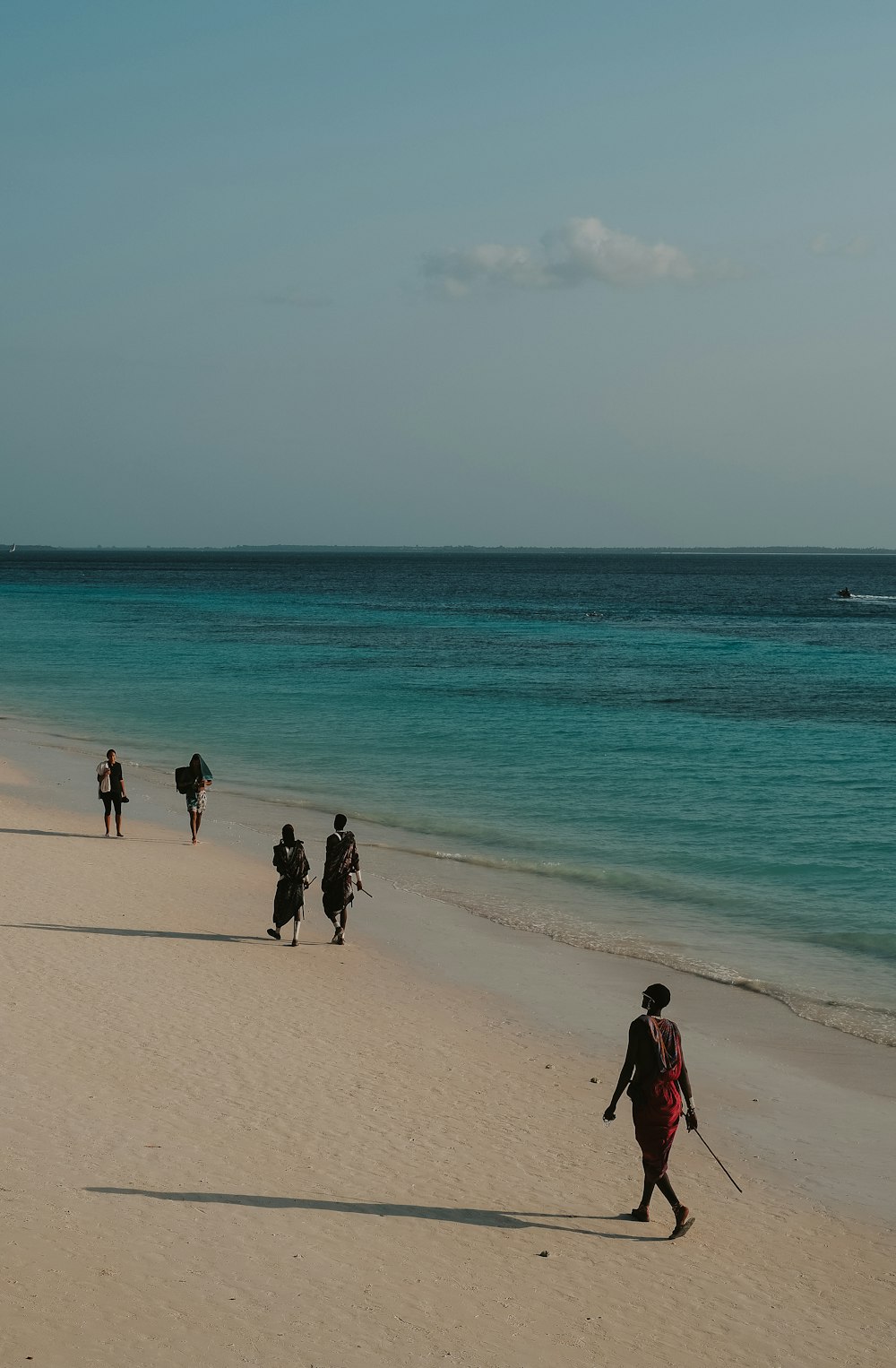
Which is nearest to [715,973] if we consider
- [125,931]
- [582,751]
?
[125,931]

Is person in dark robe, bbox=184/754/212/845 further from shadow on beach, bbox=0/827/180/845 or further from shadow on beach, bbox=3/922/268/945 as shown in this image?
shadow on beach, bbox=3/922/268/945

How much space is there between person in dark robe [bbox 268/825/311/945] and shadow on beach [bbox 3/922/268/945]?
1.47 feet

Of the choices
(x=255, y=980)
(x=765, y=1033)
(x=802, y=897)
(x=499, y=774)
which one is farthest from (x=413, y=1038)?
(x=499, y=774)

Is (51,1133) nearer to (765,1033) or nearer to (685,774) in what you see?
(765,1033)

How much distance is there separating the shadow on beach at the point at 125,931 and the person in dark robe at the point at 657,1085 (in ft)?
26.3

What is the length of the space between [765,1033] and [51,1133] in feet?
25.3

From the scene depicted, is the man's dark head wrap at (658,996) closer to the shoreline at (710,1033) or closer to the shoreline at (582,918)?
the shoreline at (710,1033)

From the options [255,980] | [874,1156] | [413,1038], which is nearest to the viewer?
[874,1156]

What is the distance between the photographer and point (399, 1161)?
9.53 metres

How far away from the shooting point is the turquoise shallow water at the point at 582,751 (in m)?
17.4

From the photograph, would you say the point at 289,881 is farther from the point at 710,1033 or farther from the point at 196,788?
the point at 196,788

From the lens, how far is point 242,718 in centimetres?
3691

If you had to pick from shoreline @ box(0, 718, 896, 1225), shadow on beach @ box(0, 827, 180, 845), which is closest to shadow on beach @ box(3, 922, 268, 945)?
shoreline @ box(0, 718, 896, 1225)

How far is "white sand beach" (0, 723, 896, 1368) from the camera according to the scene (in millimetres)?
7219
